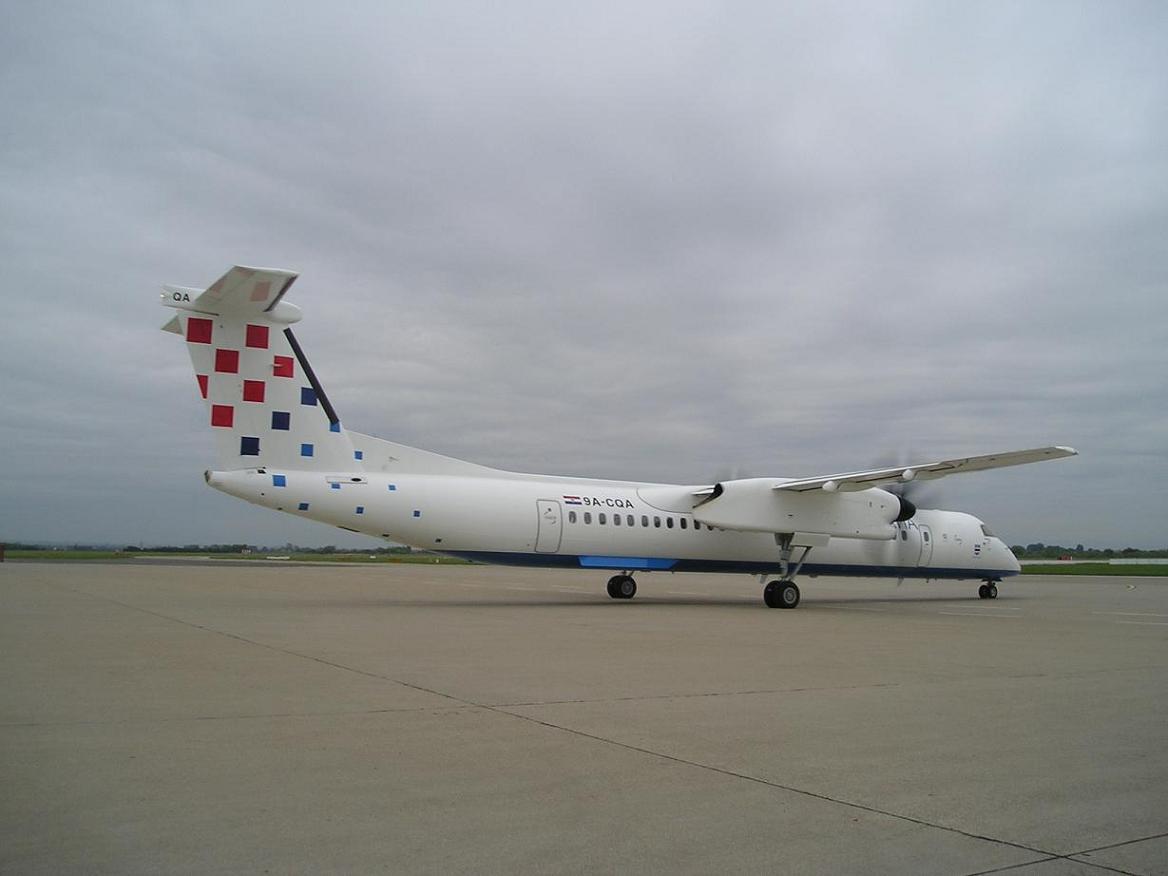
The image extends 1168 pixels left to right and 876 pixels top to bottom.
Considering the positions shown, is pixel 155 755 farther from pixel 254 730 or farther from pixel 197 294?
pixel 197 294

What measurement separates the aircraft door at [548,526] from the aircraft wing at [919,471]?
549cm

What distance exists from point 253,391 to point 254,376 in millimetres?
284

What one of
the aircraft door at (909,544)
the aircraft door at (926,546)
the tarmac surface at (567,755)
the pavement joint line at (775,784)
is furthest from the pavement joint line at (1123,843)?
the aircraft door at (926,546)

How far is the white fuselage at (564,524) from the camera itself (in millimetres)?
17203

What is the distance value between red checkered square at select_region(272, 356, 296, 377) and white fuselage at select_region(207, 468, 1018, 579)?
1.90m

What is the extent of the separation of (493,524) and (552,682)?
10.4 metres

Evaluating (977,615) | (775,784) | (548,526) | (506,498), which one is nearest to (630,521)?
(548,526)

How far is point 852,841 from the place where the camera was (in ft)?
13.9

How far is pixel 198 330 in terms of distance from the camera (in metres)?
16.2

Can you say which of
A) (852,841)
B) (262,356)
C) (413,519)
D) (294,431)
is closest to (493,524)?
(413,519)

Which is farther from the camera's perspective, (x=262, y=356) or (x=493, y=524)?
(x=493, y=524)

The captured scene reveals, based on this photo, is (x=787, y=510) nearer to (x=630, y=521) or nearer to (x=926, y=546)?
(x=630, y=521)

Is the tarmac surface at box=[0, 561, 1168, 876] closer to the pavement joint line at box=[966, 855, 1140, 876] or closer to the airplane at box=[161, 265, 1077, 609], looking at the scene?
the pavement joint line at box=[966, 855, 1140, 876]

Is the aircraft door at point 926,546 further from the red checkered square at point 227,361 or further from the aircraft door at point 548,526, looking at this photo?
the red checkered square at point 227,361
